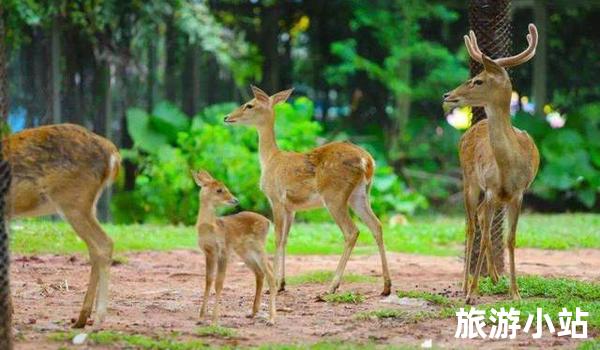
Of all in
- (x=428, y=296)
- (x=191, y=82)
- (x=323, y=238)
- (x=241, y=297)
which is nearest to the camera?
(x=428, y=296)

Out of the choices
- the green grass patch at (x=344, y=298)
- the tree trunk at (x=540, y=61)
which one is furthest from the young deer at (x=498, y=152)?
the tree trunk at (x=540, y=61)

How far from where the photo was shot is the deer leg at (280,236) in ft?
32.3

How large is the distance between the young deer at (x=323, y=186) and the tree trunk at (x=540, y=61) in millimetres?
10394

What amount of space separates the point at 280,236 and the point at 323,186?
62 cm

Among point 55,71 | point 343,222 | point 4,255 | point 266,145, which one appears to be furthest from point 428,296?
point 55,71

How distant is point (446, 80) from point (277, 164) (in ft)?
33.2

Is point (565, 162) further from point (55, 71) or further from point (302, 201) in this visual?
point (302, 201)

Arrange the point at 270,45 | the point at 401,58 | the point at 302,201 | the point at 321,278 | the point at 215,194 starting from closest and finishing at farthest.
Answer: the point at 215,194 → the point at 302,201 → the point at 321,278 → the point at 401,58 → the point at 270,45

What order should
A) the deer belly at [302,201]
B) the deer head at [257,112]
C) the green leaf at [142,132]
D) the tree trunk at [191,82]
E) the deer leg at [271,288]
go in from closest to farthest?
1. the deer leg at [271,288]
2. the deer belly at [302,201]
3. the deer head at [257,112]
4. the green leaf at [142,132]
5. the tree trunk at [191,82]

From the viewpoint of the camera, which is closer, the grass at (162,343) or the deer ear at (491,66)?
the grass at (162,343)

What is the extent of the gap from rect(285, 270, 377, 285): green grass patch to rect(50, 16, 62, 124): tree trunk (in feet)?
20.3

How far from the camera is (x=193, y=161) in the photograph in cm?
1680

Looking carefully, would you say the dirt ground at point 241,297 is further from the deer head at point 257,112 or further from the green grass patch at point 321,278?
the deer head at point 257,112

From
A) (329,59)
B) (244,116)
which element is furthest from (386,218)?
(244,116)
